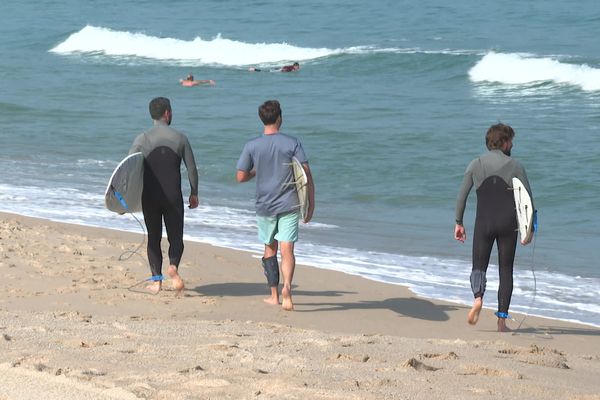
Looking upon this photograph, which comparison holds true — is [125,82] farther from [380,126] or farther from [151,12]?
[151,12]

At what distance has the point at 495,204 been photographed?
8016mm

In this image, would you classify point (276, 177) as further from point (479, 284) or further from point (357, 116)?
point (357, 116)

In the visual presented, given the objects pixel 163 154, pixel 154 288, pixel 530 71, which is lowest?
pixel 154 288

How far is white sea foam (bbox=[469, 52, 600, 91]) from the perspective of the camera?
29406 millimetres

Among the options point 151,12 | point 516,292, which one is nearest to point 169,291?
point 516,292

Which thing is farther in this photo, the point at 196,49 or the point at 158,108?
the point at 196,49

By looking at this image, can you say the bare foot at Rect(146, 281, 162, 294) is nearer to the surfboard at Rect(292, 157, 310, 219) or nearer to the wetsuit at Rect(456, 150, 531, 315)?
the surfboard at Rect(292, 157, 310, 219)

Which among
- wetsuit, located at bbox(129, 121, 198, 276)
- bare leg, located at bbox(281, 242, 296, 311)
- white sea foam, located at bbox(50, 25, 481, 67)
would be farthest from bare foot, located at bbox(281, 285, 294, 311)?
white sea foam, located at bbox(50, 25, 481, 67)

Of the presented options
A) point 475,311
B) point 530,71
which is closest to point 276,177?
point 475,311

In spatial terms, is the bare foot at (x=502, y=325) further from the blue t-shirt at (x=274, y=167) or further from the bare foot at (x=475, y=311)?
the blue t-shirt at (x=274, y=167)

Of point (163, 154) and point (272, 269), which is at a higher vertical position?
point (163, 154)

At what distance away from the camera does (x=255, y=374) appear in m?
5.81

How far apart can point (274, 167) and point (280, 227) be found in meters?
0.44

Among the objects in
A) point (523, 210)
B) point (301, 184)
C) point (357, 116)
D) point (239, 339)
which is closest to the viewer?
point (239, 339)
